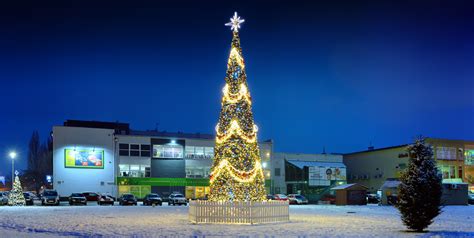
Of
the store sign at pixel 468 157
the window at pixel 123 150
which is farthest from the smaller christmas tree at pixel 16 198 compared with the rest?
the store sign at pixel 468 157

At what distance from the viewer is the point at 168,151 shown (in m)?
71.4

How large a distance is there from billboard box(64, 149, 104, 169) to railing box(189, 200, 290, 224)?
4562 centimetres

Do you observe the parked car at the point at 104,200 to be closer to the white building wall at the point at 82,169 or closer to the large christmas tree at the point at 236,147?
the white building wall at the point at 82,169

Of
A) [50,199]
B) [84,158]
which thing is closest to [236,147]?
[50,199]

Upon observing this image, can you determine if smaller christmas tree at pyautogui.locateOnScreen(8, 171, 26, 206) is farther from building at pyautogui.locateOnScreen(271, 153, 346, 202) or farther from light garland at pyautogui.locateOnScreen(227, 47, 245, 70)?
building at pyautogui.locateOnScreen(271, 153, 346, 202)

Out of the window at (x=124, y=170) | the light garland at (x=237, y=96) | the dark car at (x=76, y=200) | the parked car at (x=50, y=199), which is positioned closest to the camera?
the light garland at (x=237, y=96)

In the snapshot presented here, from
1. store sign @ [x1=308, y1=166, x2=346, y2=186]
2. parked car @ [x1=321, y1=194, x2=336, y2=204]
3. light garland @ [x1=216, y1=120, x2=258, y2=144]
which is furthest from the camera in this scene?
store sign @ [x1=308, y1=166, x2=346, y2=186]

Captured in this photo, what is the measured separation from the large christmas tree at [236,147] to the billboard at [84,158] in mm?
45471

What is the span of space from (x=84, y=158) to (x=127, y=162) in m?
5.45

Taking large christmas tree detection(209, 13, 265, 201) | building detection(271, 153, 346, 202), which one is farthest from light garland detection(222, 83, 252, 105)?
building detection(271, 153, 346, 202)

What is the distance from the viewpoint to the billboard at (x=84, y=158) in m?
65.8

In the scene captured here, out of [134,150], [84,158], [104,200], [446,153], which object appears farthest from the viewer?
[134,150]

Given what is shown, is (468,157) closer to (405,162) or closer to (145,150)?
(405,162)

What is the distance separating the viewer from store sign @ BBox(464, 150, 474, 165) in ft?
233
